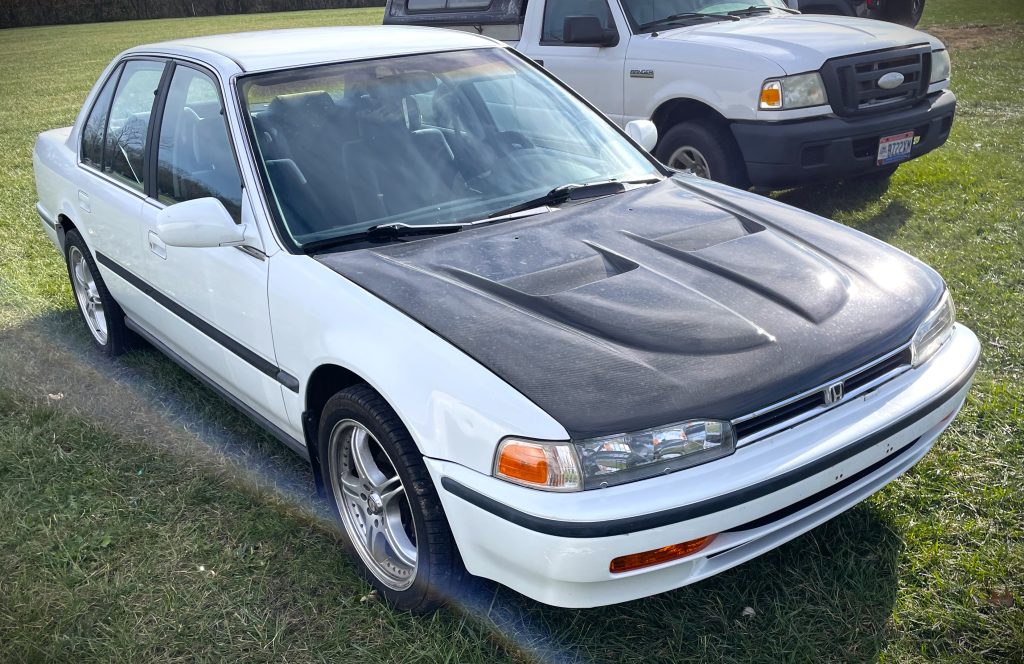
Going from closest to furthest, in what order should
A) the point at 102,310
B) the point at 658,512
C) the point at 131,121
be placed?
the point at 658,512 → the point at 131,121 → the point at 102,310

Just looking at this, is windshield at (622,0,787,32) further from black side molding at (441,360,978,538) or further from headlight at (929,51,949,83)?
black side molding at (441,360,978,538)

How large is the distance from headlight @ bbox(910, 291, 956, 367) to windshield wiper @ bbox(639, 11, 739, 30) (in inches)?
170

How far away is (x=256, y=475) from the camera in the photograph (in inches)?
149

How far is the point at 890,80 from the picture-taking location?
6230 millimetres

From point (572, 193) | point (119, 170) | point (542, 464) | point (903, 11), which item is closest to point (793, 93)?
point (572, 193)

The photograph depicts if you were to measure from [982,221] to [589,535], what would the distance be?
5.23 metres

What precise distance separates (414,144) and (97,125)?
2.05m

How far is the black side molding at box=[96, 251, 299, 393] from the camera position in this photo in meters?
3.14

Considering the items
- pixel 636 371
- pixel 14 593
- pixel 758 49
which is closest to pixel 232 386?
pixel 14 593

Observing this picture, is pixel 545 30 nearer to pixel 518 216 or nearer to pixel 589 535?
pixel 518 216

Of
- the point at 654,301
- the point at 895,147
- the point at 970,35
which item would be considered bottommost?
the point at 970,35

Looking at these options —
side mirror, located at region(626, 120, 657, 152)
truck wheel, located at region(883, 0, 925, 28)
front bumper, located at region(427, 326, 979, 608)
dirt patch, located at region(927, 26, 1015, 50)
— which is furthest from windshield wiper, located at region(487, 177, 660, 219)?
dirt patch, located at region(927, 26, 1015, 50)

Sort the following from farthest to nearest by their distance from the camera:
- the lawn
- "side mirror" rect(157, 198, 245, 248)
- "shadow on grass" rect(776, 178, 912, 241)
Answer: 1. "shadow on grass" rect(776, 178, 912, 241)
2. "side mirror" rect(157, 198, 245, 248)
3. the lawn

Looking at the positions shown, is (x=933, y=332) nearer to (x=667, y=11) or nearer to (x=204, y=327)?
(x=204, y=327)
